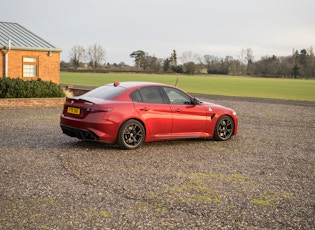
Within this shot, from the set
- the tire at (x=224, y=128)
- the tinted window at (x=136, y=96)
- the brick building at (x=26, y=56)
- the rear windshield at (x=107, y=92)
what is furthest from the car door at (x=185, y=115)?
the brick building at (x=26, y=56)

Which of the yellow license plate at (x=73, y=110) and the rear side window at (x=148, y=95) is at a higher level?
the rear side window at (x=148, y=95)

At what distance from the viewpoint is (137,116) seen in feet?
28.0

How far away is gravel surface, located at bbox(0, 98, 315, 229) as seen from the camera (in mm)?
4465

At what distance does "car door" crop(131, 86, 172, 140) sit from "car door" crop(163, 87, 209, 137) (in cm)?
19

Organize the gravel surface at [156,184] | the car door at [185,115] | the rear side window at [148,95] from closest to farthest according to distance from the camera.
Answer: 1. the gravel surface at [156,184]
2. the rear side window at [148,95]
3. the car door at [185,115]

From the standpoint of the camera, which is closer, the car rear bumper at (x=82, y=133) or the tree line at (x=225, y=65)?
the car rear bumper at (x=82, y=133)

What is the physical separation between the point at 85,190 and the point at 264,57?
137613 millimetres

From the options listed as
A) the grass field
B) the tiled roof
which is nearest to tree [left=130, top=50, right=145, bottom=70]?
the grass field

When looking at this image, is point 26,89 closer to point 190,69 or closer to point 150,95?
point 150,95

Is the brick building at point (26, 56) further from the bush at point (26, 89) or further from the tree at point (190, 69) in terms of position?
the tree at point (190, 69)

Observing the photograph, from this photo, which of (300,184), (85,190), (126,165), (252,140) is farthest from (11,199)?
(252,140)

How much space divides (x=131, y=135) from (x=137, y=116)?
43 centimetres

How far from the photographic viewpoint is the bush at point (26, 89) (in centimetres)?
1811

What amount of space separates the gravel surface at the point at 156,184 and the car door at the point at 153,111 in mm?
392
